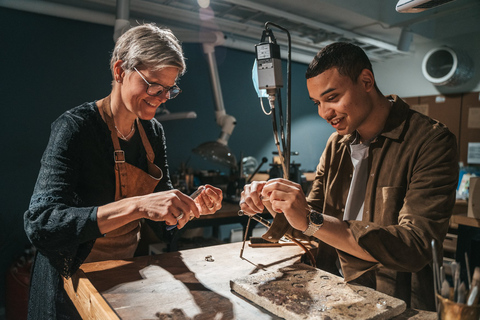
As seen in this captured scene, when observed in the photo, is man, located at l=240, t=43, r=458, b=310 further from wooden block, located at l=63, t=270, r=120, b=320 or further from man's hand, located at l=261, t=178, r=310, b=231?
wooden block, located at l=63, t=270, r=120, b=320

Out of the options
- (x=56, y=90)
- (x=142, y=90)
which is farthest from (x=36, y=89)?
(x=142, y=90)

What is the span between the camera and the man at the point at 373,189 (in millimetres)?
1160

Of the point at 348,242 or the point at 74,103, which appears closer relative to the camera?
the point at 348,242

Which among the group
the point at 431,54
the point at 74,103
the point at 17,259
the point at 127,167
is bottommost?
the point at 17,259

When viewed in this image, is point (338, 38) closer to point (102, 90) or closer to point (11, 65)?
point (102, 90)

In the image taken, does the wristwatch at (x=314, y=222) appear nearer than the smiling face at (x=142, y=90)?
Yes

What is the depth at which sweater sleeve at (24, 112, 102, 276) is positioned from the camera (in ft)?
3.92

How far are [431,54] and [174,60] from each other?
5165 mm

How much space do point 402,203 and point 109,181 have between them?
1.25 meters

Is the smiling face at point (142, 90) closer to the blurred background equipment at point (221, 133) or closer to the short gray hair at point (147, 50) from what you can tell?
the short gray hair at point (147, 50)

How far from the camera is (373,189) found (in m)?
1.44

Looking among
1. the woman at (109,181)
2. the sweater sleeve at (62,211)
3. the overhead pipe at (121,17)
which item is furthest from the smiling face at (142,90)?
the overhead pipe at (121,17)

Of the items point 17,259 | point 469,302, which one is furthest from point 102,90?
point 469,302

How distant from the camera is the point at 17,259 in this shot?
132 inches
